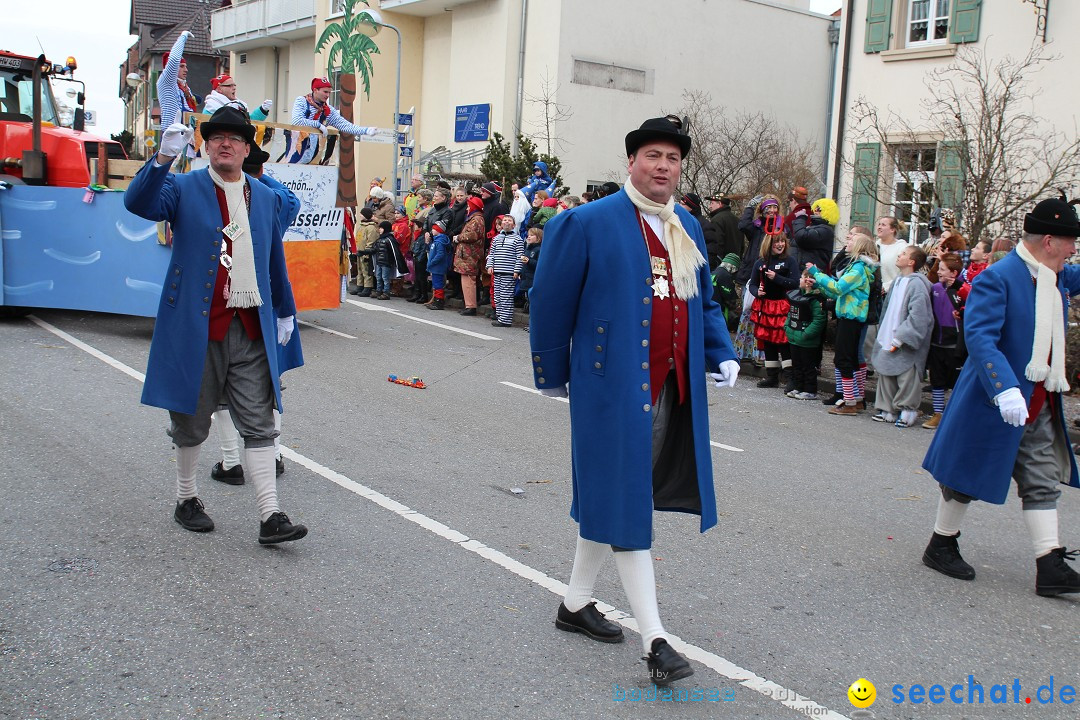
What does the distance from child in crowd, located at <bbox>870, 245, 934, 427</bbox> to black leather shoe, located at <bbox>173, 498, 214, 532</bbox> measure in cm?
661

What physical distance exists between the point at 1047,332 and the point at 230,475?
173 inches

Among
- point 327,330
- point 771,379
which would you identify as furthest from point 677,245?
point 327,330

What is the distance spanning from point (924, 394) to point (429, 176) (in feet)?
56.7

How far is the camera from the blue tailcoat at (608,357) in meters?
3.84

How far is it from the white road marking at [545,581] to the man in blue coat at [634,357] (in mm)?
366

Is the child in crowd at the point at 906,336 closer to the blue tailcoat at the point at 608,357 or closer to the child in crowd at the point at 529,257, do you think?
the child in crowd at the point at 529,257

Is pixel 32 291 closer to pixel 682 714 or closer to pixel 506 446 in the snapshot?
pixel 506 446

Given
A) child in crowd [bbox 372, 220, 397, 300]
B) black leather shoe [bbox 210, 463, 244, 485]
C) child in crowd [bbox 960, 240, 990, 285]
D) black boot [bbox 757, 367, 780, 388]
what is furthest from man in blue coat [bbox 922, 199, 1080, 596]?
child in crowd [bbox 372, 220, 397, 300]

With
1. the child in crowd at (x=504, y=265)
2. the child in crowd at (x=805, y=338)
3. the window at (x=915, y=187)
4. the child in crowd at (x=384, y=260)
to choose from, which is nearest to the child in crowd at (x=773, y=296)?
the child in crowd at (x=805, y=338)

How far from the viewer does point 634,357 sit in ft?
12.6

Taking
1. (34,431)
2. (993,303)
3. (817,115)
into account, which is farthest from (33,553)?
(817,115)

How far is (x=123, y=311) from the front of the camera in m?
11.5

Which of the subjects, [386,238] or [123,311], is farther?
[386,238]

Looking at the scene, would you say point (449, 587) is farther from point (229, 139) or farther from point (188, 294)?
point (229, 139)
